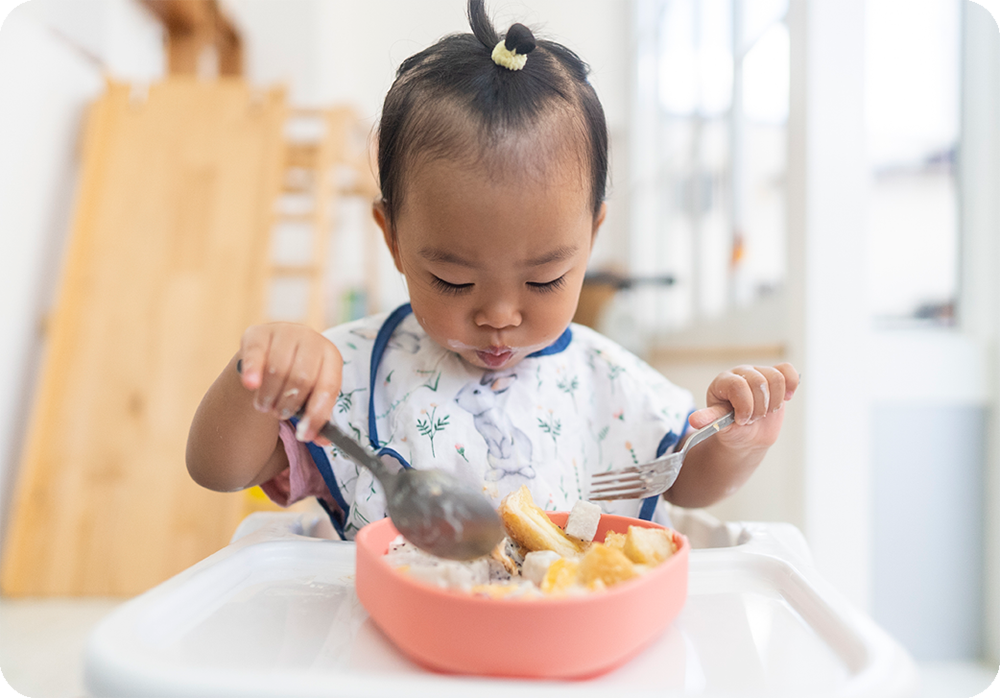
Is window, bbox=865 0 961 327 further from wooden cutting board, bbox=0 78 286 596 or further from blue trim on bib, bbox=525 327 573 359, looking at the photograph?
wooden cutting board, bbox=0 78 286 596

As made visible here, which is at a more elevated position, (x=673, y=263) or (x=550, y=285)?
(x=673, y=263)

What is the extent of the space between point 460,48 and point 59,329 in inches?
69.3

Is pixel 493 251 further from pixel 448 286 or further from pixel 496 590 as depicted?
pixel 496 590

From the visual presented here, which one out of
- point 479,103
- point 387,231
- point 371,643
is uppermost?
point 479,103

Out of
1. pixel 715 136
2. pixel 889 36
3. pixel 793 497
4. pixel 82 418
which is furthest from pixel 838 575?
pixel 82 418

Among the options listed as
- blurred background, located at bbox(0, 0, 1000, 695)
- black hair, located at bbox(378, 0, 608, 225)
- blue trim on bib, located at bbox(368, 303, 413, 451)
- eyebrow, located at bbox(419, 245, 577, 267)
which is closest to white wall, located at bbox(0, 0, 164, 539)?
blurred background, located at bbox(0, 0, 1000, 695)

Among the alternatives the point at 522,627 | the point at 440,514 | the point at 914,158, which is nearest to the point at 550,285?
the point at 440,514

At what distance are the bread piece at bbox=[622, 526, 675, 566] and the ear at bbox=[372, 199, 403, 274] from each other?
1.37 ft

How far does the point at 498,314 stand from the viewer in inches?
27.9

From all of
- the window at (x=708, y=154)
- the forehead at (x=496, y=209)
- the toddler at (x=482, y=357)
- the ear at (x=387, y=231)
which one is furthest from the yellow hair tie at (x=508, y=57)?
the window at (x=708, y=154)

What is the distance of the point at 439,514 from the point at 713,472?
47 centimetres

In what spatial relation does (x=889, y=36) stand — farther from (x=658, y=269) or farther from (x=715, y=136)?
(x=658, y=269)

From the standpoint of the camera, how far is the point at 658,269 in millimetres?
3025

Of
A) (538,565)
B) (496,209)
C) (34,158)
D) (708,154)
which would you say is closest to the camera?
(538,565)
